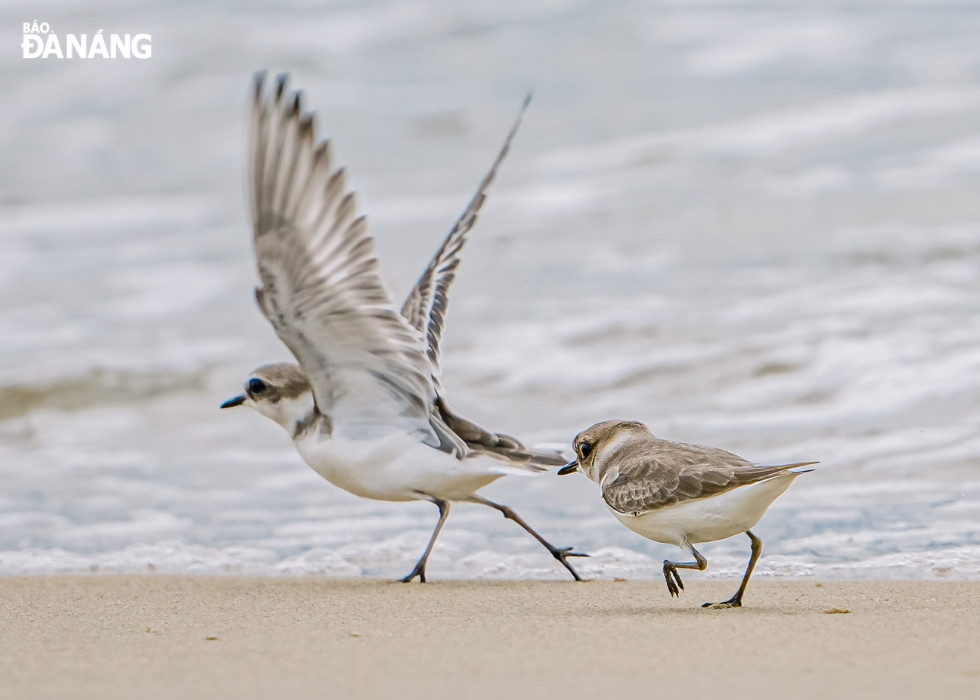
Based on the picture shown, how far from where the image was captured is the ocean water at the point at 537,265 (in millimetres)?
6168

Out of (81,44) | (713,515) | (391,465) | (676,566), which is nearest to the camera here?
(713,515)

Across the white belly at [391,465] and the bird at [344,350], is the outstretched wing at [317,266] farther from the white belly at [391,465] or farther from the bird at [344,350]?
the white belly at [391,465]

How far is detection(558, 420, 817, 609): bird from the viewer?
4.02 m

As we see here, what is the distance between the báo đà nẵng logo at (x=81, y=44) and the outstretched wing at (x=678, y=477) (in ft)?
→ 46.9

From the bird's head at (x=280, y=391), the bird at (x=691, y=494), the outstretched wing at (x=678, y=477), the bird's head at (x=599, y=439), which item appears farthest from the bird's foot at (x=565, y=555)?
the bird's head at (x=280, y=391)

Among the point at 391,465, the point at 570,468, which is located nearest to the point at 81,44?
the point at 391,465

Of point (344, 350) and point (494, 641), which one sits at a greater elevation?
point (344, 350)

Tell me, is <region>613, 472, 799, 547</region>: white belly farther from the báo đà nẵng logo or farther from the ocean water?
the báo đà nẵng logo

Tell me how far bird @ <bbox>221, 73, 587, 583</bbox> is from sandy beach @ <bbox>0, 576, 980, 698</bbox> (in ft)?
1.66

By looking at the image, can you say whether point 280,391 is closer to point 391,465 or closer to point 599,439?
point 391,465

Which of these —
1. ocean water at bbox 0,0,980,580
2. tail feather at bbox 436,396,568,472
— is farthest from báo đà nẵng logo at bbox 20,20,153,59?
tail feather at bbox 436,396,568,472

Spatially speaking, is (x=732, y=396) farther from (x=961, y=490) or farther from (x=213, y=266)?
(x=213, y=266)

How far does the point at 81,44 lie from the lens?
680 inches

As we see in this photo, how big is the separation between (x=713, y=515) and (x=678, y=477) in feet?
0.57
